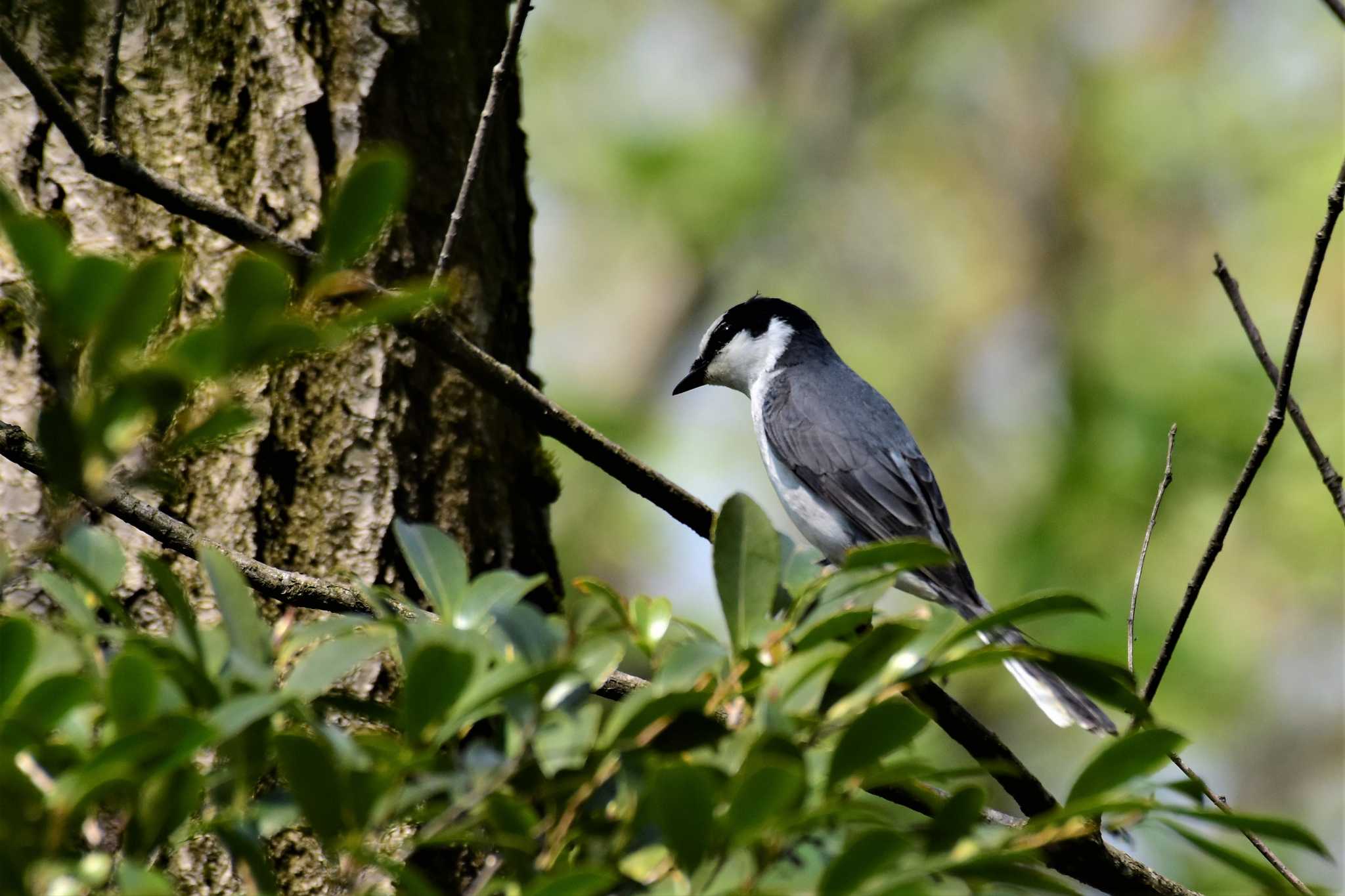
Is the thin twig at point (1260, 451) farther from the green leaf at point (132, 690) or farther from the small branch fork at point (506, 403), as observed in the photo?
the green leaf at point (132, 690)

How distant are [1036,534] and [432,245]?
18.6 feet

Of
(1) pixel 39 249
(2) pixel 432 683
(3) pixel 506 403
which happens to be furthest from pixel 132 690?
(3) pixel 506 403

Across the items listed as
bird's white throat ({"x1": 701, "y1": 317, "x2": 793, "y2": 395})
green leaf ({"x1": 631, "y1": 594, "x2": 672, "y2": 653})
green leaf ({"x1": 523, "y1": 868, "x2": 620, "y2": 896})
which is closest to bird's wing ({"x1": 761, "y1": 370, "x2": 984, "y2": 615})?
bird's white throat ({"x1": 701, "y1": 317, "x2": 793, "y2": 395})

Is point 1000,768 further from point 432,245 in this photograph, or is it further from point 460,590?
point 432,245

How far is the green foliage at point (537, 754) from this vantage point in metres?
0.81

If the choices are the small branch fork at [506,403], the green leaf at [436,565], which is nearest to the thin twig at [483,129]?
the small branch fork at [506,403]

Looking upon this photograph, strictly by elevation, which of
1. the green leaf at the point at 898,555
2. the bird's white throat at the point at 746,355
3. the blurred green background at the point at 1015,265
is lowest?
the green leaf at the point at 898,555

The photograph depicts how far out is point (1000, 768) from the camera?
41.9 inches

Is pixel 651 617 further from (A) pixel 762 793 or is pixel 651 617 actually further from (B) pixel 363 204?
(B) pixel 363 204

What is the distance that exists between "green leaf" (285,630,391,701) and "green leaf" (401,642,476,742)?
76 mm

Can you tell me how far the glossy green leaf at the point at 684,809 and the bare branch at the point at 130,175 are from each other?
3.73ft

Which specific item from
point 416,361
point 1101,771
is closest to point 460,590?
point 1101,771

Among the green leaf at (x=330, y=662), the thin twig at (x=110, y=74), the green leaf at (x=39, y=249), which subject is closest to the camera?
the green leaf at (x=39, y=249)

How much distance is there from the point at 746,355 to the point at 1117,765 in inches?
174
